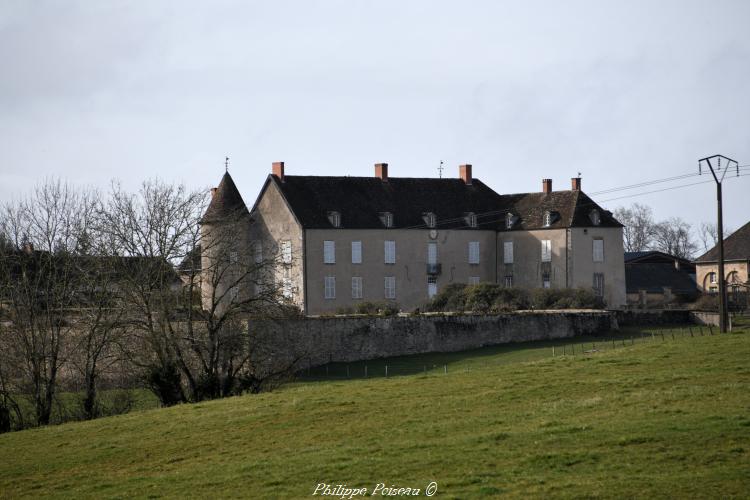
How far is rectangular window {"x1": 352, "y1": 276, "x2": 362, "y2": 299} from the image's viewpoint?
173 feet

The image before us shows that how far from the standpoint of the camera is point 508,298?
4891 cm

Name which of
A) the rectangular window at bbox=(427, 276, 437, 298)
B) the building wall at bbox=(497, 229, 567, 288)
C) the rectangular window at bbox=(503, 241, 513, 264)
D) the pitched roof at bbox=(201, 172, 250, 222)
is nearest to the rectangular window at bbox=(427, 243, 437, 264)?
the rectangular window at bbox=(427, 276, 437, 298)

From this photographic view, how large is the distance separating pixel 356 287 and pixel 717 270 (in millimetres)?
21056

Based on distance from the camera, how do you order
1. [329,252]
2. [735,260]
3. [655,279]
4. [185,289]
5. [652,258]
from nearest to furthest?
[185,289], [329,252], [735,260], [655,279], [652,258]

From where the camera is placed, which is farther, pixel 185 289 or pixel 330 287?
pixel 330 287

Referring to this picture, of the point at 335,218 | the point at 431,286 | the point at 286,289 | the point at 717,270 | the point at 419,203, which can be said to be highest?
the point at 419,203

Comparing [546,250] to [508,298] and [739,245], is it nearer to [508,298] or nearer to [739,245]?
[508,298]

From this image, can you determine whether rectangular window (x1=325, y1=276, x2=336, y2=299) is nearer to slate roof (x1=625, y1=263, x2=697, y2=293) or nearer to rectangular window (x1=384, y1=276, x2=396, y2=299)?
rectangular window (x1=384, y1=276, x2=396, y2=299)

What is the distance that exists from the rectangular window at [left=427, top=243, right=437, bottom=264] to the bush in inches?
140

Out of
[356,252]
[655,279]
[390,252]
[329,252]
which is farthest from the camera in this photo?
[655,279]

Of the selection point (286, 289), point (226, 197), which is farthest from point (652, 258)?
point (226, 197)

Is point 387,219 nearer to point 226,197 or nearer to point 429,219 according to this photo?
point 429,219

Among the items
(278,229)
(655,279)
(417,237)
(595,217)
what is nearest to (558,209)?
(595,217)

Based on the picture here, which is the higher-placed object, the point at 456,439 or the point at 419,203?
the point at 419,203
